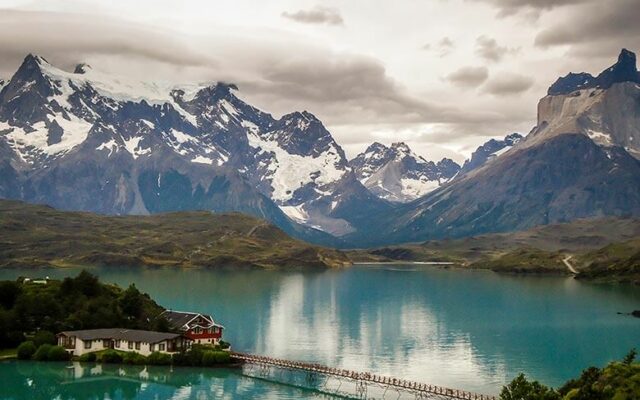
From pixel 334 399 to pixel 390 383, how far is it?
8458mm

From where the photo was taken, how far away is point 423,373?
11962cm

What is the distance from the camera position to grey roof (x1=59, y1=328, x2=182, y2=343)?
12056 centimetres

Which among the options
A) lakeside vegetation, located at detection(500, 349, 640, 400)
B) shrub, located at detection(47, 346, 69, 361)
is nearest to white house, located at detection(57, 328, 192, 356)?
shrub, located at detection(47, 346, 69, 361)

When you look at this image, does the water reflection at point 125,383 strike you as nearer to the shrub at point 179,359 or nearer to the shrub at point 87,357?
the shrub at point 179,359

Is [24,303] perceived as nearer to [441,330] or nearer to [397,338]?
[397,338]

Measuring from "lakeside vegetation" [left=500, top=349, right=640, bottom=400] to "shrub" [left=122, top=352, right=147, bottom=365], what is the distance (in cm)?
6066

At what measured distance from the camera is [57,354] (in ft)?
389

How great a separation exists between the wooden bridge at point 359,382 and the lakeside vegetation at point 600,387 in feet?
71.7

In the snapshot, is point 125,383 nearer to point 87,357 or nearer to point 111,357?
point 111,357

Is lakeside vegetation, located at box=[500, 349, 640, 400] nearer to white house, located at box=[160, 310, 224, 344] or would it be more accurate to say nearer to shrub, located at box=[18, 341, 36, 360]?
white house, located at box=[160, 310, 224, 344]

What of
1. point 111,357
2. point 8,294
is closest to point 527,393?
point 111,357

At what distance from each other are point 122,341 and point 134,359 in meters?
5.62

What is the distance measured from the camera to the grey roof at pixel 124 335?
4747 inches

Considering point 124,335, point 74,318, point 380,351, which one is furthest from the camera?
point 380,351
